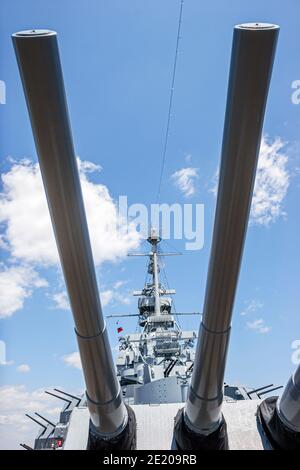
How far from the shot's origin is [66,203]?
208 centimetres

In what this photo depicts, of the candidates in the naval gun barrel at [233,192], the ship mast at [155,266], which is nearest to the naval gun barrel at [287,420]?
the naval gun barrel at [233,192]

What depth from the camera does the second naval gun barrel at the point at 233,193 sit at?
1.64 metres

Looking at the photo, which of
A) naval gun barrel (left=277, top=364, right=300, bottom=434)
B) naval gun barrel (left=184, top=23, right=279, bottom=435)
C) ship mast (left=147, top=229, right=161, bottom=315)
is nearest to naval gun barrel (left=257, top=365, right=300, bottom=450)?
naval gun barrel (left=277, top=364, right=300, bottom=434)

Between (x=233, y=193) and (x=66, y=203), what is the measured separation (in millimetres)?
876

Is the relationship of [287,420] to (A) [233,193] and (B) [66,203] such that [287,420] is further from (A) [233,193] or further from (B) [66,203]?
(B) [66,203]

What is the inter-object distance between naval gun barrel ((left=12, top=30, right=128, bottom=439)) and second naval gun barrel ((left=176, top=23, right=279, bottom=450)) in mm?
715

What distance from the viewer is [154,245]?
14.5m

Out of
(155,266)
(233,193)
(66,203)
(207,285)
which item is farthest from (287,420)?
(155,266)

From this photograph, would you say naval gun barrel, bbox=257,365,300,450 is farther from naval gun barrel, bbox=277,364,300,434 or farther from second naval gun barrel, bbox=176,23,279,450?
second naval gun barrel, bbox=176,23,279,450

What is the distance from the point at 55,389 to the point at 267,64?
704 cm

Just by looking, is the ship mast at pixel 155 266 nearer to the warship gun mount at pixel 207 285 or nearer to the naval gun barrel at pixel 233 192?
the warship gun mount at pixel 207 285

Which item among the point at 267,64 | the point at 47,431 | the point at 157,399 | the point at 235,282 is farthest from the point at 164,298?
the point at 267,64

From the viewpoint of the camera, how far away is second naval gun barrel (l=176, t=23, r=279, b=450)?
1645 millimetres
